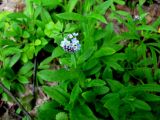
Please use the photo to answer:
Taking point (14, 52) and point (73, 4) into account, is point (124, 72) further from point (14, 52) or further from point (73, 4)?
point (14, 52)

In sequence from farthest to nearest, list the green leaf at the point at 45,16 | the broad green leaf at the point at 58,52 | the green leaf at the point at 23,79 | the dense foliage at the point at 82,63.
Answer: the green leaf at the point at 45,16 < the green leaf at the point at 23,79 < the broad green leaf at the point at 58,52 < the dense foliage at the point at 82,63

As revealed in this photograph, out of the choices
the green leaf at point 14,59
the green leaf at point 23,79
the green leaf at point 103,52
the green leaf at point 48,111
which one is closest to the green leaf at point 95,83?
the green leaf at point 103,52

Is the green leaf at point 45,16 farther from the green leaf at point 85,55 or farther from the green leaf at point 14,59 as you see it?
the green leaf at point 85,55

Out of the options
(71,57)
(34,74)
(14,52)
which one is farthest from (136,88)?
(14,52)

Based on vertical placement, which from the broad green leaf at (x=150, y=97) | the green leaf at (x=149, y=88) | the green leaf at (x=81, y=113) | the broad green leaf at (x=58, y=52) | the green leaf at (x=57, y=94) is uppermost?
the broad green leaf at (x=58, y=52)

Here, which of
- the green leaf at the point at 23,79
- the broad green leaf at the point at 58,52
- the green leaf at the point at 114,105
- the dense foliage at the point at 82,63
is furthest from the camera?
the green leaf at the point at 23,79

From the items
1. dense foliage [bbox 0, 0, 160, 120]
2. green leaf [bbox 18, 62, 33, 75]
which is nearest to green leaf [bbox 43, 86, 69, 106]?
dense foliage [bbox 0, 0, 160, 120]

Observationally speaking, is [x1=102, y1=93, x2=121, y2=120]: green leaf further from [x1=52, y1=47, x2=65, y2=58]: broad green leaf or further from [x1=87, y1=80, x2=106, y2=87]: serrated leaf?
[x1=52, y1=47, x2=65, y2=58]: broad green leaf
